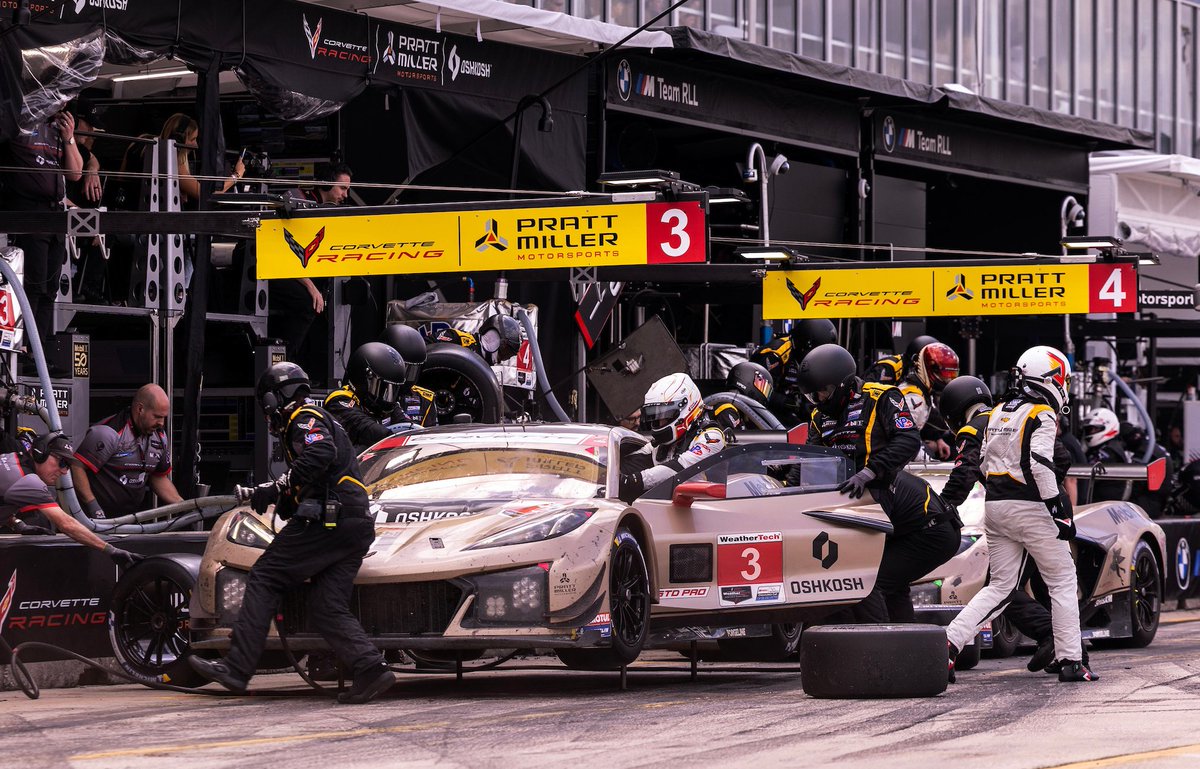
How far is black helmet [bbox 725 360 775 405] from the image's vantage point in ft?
52.7

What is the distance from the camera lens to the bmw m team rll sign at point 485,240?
13.8 meters

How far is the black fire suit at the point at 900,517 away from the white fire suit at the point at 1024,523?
0.30m

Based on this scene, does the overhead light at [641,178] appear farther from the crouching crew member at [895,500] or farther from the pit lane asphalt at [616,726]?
the pit lane asphalt at [616,726]

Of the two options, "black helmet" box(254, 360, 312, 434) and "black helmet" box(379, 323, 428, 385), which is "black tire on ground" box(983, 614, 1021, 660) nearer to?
"black helmet" box(379, 323, 428, 385)

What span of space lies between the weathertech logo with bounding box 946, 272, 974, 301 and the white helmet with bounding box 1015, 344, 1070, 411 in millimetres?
6079

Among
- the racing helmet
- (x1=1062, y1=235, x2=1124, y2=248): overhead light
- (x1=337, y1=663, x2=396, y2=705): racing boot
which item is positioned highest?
(x1=1062, y1=235, x2=1124, y2=248): overhead light

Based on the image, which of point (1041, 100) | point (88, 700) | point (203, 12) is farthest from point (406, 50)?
point (1041, 100)

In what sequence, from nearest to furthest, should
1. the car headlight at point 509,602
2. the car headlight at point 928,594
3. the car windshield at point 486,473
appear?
1. the car headlight at point 509,602
2. the car windshield at point 486,473
3. the car headlight at point 928,594

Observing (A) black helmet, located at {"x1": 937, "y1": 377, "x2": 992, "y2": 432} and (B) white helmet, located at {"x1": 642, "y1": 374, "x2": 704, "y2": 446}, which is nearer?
(B) white helmet, located at {"x1": 642, "y1": 374, "x2": 704, "y2": 446}

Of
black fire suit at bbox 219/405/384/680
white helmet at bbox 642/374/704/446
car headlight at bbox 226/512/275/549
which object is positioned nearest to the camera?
black fire suit at bbox 219/405/384/680

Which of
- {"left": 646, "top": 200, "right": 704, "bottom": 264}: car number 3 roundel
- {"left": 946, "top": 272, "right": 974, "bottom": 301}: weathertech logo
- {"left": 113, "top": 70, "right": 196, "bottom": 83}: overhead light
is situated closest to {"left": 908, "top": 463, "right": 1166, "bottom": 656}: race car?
{"left": 646, "top": 200, "right": 704, "bottom": 264}: car number 3 roundel

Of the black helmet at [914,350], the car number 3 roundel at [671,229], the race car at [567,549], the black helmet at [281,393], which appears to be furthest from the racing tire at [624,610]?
the black helmet at [914,350]

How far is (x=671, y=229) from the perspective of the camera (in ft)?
45.4

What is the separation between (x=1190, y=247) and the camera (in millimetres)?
30703
